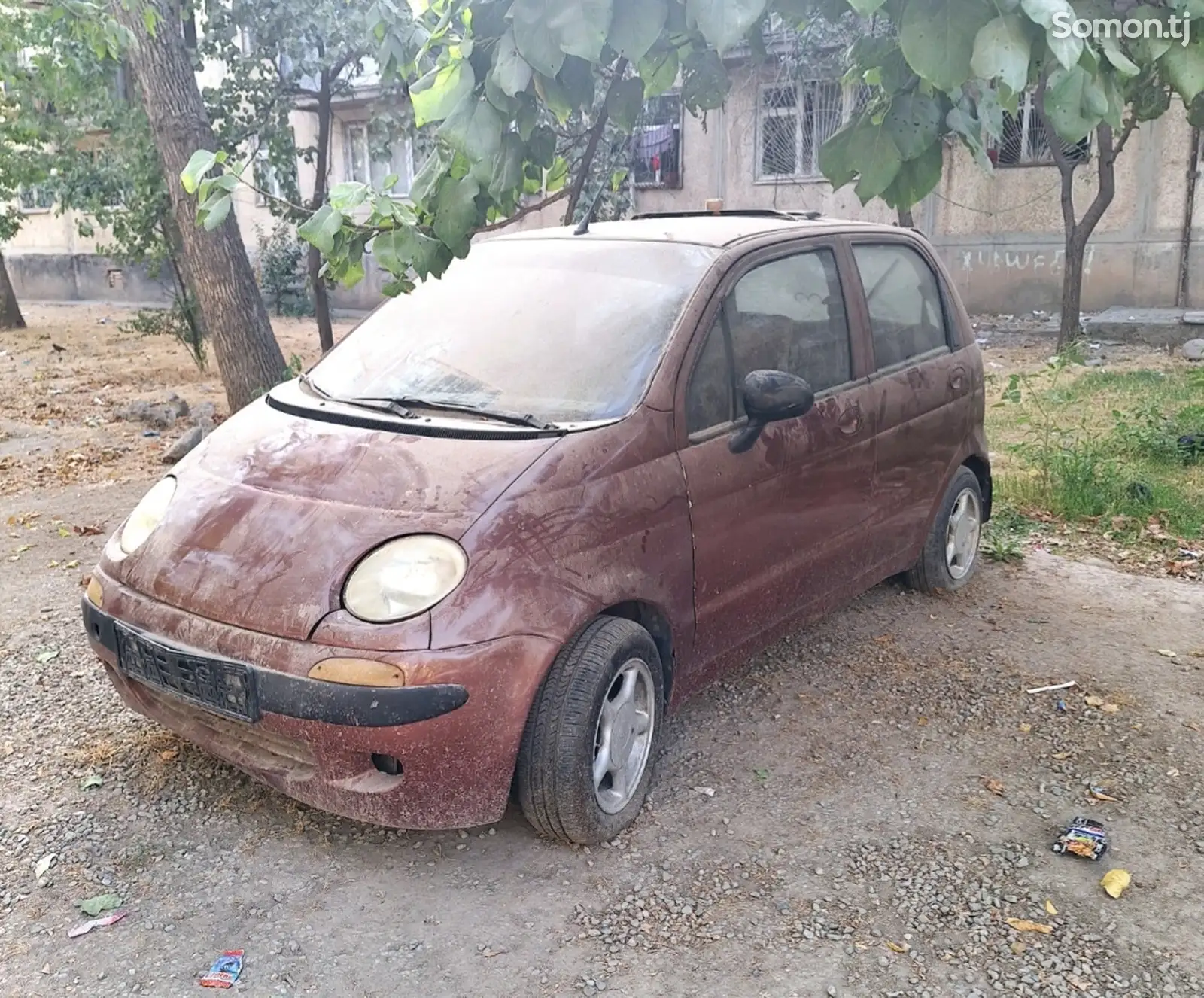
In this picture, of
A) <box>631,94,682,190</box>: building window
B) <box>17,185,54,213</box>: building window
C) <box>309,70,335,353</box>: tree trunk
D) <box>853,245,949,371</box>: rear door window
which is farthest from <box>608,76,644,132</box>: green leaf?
<box>17,185,54,213</box>: building window

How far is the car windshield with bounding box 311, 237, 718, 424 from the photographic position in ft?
11.5

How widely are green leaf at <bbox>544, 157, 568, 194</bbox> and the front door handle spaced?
4.45ft

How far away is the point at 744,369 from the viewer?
Result: 3.73m

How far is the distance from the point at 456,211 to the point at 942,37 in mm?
1493

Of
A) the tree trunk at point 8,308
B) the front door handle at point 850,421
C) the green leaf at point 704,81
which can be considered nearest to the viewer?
the green leaf at point 704,81

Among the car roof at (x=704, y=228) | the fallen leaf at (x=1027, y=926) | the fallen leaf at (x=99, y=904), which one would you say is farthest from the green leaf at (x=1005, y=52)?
the fallen leaf at (x=99, y=904)

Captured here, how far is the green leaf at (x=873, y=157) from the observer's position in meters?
3.06

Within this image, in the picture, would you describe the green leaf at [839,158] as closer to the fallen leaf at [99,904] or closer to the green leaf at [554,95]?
the green leaf at [554,95]

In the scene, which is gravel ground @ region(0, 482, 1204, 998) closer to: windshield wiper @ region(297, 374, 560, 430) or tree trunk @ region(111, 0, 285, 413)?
windshield wiper @ region(297, 374, 560, 430)

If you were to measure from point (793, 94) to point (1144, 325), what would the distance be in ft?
20.5

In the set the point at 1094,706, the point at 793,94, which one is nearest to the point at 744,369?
the point at 1094,706

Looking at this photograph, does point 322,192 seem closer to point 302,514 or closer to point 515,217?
point 515,217

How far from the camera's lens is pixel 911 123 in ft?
10.1

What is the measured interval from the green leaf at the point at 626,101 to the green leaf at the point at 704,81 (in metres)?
0.16
